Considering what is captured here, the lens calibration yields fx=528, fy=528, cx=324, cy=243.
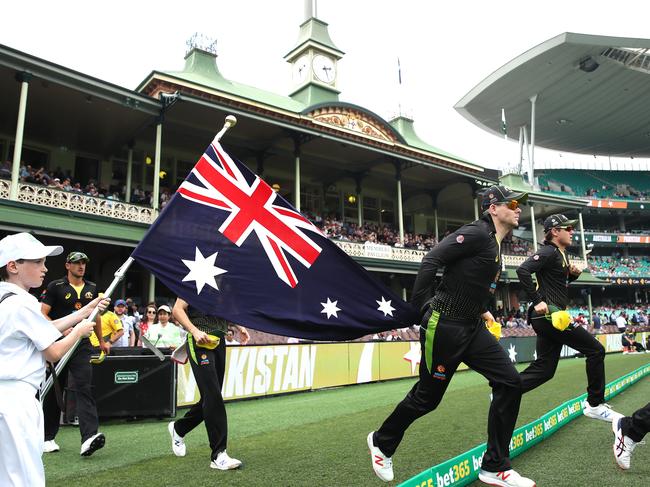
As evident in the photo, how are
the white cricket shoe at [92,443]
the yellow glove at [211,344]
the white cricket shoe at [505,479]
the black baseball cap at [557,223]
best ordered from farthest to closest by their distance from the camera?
the black baseball cap at [557,223], the white cricket shoe at [92,443], the yellow glove at [211,344], the white cricket shoe at [505,479]

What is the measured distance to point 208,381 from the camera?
4.59 m

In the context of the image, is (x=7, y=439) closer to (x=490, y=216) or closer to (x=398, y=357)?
(x=490, y=216)

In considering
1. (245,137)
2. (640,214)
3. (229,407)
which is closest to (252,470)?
(229,407)

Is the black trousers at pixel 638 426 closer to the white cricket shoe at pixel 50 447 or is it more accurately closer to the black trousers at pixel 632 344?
the white cricket shoe at pixel 50 447

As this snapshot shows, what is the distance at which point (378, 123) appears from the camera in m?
25.0

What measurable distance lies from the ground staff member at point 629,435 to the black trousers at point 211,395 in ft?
10.4

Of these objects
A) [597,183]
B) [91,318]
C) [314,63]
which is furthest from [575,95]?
[91,318]

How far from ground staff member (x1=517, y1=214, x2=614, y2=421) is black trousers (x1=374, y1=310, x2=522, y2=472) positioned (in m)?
1.61

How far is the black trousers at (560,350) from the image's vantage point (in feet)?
17.8

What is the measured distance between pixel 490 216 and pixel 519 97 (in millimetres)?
55081

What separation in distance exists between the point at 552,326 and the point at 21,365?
16.0 ft

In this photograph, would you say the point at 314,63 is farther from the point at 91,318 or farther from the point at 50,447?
the point at 91,318

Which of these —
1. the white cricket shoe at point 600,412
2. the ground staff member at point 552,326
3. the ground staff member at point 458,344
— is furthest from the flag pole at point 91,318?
the white cricket shoe at point 600,412

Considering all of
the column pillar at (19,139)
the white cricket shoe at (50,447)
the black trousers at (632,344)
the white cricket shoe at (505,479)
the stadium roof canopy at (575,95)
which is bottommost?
the black trousers at (632,344)
